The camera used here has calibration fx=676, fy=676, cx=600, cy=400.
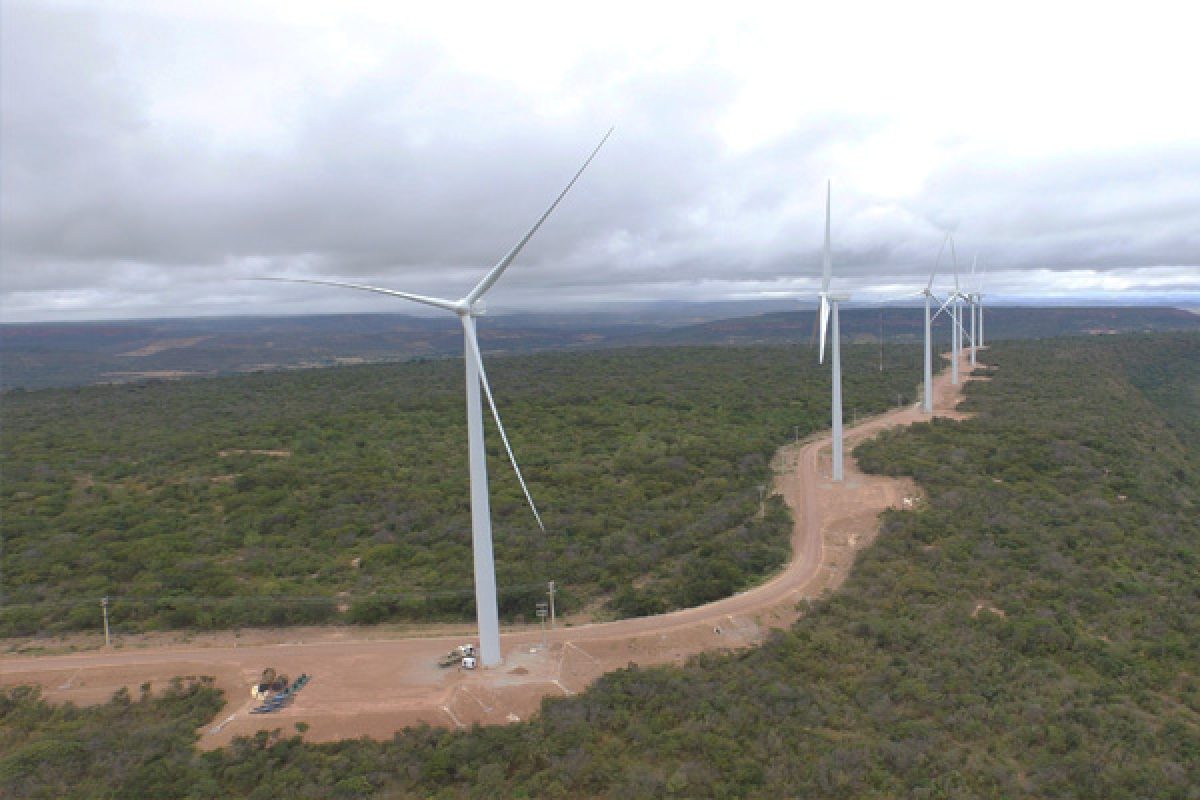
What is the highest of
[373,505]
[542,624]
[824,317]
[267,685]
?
[824,317]

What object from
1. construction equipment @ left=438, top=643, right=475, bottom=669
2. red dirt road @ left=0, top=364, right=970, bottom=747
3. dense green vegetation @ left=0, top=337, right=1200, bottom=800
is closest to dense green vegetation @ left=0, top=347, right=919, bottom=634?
red dirt road @ left=0, top=364, right=970, bottom=747

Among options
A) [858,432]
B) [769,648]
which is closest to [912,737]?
[769,648]

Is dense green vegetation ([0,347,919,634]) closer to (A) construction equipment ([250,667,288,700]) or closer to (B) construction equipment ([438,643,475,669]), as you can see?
(B) construction equipment ([438,643,475,669])

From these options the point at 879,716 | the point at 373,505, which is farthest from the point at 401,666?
the point at 373,505

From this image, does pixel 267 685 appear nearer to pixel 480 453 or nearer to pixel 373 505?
pixel 480 453

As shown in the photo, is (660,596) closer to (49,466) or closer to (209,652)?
(209,652)
